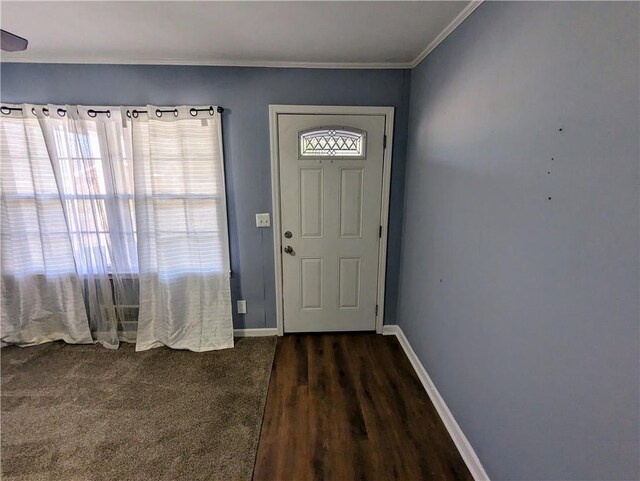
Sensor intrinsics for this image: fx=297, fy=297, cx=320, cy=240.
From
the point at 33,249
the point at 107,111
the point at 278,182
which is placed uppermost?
the point at 107,111

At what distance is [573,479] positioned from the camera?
98cm

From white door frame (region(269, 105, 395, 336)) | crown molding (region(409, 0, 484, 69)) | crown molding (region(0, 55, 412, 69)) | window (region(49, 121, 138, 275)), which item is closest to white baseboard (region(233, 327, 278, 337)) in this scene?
white door frame (region(269, 105, 395, 336))

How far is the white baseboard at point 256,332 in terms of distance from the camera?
112 inches

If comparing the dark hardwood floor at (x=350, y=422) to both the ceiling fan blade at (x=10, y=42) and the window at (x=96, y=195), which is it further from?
the ceiling fan blade at (x=10, y=42)

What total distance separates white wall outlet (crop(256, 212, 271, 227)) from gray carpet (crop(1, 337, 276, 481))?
1.10 m

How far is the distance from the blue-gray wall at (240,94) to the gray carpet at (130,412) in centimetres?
107

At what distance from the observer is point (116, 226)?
2.49 metres

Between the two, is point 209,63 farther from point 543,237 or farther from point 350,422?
point 350,422

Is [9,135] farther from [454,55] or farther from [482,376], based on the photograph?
[482,376]

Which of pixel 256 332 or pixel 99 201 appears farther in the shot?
pixel 256 332

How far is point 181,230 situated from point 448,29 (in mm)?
2383

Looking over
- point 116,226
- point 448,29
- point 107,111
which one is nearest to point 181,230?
point 116,226

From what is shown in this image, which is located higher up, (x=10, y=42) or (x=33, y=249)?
(x=10, y=42)

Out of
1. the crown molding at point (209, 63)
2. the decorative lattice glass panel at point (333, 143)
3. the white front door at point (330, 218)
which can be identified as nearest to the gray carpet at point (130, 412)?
the white front door at point (330, 218)
